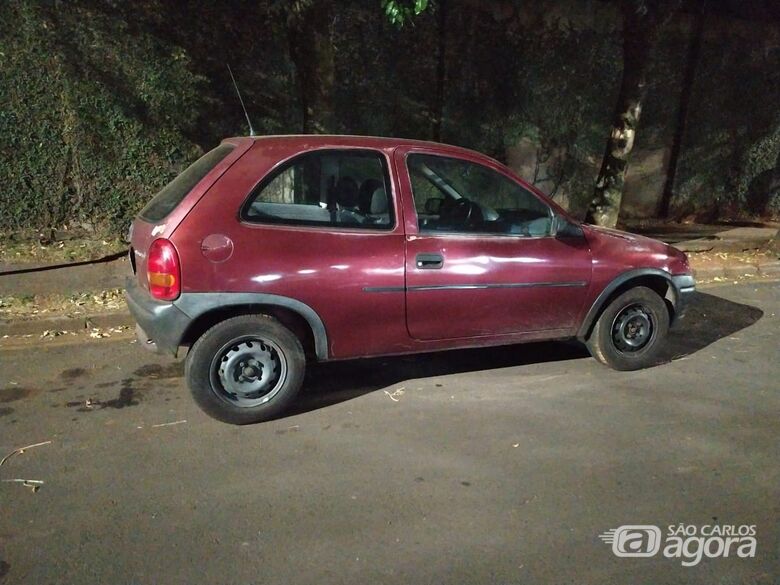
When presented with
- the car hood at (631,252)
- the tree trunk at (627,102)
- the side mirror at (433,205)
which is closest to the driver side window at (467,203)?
the side mirror at (433,205)

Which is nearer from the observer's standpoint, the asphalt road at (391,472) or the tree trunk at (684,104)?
the asphalt road at (391,472)

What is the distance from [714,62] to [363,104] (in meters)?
6.70

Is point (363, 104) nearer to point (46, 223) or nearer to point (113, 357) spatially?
point (46, 223)

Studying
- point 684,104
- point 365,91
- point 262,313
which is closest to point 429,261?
point 262,313

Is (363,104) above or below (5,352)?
above

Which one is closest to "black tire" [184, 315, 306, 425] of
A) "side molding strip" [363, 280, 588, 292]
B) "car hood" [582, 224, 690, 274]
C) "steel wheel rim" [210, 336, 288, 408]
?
"steel wheel rim" [210, 336, 288, 408]

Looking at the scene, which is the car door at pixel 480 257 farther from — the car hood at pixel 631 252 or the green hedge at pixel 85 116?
the green hedge at pixel 85 116

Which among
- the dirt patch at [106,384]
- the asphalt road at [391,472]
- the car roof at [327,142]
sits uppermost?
the car roof at [327,142]

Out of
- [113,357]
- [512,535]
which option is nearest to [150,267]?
[113,357]

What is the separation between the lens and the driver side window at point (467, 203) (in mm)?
4371

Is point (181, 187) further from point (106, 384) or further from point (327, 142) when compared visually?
point (106, 384)

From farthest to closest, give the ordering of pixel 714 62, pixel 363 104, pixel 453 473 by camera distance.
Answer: pixel 714 62 → pixel 363 104 → pixel 453 473

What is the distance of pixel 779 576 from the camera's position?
2719mm

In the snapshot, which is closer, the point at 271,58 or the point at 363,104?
the point at 271,58
